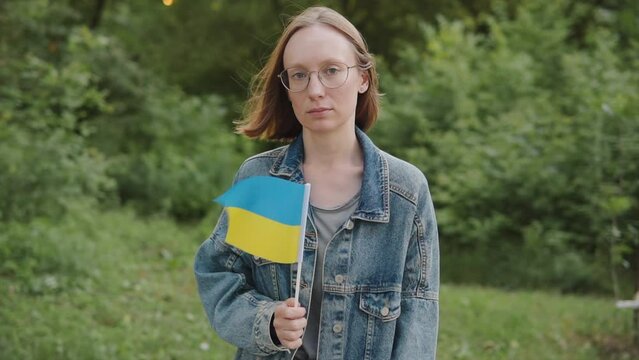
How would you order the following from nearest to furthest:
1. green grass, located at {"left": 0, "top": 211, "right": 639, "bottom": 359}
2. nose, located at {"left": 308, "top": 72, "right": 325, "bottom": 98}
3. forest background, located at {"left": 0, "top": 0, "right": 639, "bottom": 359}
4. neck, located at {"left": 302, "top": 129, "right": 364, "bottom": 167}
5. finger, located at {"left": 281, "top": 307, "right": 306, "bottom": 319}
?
finger, located at {"left": 281, "top": 307, "right": 306, "bottom": 319} < nose, located at {"left": 308, "top": 72, "right": 325, "bottom": 98} < neck, located at {"left": 302, "top": 129, "right": 364, "bottom": 167} < green grass, located at {"left": 0, "top": 211, "right": 639, "bottom": 359} < forest background, located at {"left": 0, "top": 0, "right": 639, "bottom": 359}

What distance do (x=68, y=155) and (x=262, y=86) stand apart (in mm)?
5333

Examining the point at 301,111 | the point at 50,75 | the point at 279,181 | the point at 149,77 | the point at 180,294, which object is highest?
the point at 149,77

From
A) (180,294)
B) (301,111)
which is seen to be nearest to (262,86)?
(301,111)

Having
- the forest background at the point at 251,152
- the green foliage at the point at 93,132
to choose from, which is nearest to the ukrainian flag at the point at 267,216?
the forest background at the point at 251,152

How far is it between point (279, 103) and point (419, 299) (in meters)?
0.67

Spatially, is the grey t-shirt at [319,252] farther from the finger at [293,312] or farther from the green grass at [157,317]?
the green grass at [157,317]

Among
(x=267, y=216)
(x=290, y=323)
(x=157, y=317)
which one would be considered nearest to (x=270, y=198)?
(x=267, y=216)

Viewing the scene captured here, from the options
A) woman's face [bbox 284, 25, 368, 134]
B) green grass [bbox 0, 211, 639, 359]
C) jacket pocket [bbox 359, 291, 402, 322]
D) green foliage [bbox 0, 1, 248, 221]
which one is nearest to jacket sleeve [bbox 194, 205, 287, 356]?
jacket pocket [bbox 359, 291, 402, 322]

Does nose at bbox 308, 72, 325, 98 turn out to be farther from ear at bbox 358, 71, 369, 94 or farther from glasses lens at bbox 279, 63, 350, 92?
ear at bbox 358, 71, 369, 94

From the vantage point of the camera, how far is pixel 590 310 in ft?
20.1

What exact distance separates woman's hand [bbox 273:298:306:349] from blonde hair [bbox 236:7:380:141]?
22.1 inches

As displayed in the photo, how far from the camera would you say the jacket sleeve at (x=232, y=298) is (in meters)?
2.18

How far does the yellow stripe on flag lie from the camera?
82.7 inches

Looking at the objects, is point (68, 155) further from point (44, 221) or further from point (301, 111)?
point (301, 111)
